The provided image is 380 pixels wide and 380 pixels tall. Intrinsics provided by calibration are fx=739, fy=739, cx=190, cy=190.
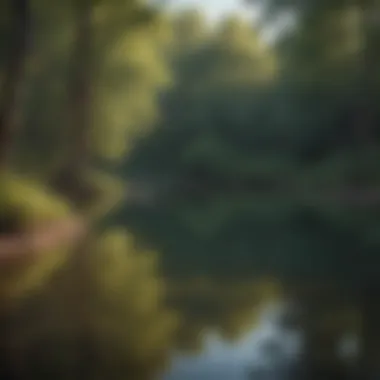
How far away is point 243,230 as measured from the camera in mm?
2342

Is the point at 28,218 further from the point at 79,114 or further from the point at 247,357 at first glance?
the point at 247,357

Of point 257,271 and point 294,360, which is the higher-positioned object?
point 257,271

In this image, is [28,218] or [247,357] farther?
[28,218]

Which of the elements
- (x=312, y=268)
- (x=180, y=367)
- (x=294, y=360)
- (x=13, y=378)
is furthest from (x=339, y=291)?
(x=13, y=378)

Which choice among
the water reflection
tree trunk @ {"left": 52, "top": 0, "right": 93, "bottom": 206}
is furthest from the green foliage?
the water reflection

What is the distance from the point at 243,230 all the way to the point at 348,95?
54 centimetres

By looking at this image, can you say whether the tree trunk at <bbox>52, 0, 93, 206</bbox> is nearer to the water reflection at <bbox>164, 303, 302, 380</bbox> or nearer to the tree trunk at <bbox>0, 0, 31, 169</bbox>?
the tree trunk at <bbox>0, 0, 31, 169</bbox>

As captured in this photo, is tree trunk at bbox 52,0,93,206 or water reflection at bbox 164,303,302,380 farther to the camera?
tree trunk at bbox 52,0,93,206

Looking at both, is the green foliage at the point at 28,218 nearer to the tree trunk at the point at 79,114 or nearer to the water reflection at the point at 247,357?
the tree trunk at the point at 79,114

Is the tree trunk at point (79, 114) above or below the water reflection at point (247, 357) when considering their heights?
above

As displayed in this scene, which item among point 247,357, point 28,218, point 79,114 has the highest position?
point 79,114

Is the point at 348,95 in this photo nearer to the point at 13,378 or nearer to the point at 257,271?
the point at 257,271

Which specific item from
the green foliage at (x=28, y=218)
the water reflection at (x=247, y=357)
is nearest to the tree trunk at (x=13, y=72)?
the green foliage at (x=28, y=218)

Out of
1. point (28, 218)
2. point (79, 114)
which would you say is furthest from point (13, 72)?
point (28, 218)
